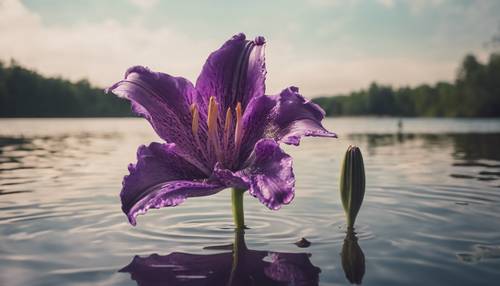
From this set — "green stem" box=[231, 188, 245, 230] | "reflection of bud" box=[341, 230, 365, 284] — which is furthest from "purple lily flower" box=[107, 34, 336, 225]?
"reflection of bud" box=[341, 230, 365, 284]

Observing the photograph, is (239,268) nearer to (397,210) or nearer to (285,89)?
(285,89)

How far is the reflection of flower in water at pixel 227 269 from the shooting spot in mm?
3160

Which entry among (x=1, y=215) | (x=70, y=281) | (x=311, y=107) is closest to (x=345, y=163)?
(x=311, y=107)

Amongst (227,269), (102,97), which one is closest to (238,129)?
(227,269)

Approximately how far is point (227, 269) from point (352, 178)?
3.82 ft

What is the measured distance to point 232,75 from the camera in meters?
4.04

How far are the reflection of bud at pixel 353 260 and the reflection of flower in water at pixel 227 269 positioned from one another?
0.66ft

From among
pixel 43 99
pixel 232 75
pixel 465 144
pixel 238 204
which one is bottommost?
pixel 465 144

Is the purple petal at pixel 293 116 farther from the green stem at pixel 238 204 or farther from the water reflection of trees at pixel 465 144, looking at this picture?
the water reflection of trees at pixel 465 144

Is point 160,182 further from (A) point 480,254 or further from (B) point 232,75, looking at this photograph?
(A) point 480,254

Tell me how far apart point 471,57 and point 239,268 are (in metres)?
149

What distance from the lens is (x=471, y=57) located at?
460 ft

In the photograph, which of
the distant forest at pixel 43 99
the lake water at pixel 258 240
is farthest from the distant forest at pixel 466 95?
the lake water at pixel 258 240

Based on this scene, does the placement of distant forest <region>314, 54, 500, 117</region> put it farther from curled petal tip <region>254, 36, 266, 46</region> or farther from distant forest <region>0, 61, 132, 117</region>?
curled petal tip <region>254, 36, 266, 46</region>
